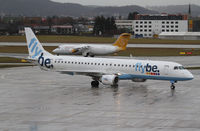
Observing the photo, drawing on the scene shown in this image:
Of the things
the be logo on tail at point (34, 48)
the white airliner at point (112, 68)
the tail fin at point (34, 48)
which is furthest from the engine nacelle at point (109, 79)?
the be logo on tail at point (34, 48)

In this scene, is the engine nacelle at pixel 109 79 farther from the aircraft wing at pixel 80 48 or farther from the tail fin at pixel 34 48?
the aircraft wing at pixel 80 48

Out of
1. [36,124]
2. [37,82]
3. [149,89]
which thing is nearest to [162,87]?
[149,89]

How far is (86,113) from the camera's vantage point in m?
33.1

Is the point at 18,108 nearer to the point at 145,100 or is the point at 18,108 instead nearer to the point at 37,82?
the point at 145,100

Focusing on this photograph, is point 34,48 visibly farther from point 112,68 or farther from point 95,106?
point 95,106

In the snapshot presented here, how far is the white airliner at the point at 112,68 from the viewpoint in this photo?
45.6 meters

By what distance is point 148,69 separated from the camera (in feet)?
152

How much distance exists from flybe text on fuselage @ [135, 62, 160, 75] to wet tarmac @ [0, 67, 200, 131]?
1.97 m

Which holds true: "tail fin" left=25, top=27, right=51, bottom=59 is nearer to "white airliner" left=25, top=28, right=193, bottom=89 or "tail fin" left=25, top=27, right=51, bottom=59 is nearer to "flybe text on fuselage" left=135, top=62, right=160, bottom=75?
"white airliner" left=25, top=28, right=193, bottom=89

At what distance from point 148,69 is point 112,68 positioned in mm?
4296

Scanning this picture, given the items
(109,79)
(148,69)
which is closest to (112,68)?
(109,79)

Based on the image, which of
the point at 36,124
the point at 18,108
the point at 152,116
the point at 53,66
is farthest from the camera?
the point at 53,66

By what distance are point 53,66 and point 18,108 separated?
631 inches

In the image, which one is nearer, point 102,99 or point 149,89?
point 102,99
